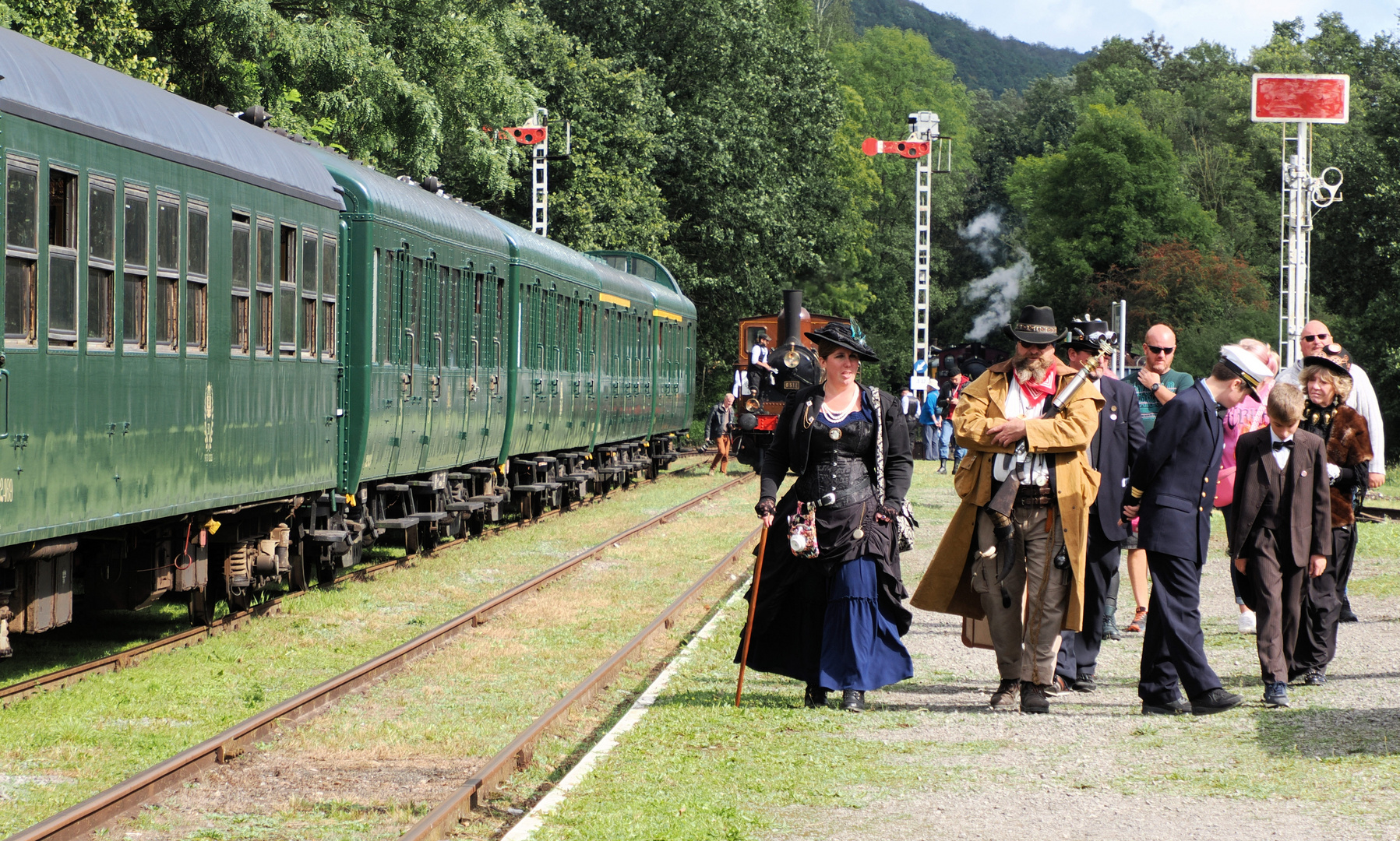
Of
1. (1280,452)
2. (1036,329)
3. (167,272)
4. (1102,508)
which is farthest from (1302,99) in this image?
(167,272)

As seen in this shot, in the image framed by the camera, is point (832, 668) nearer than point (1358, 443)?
Yes

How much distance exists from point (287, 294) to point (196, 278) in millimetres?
1834

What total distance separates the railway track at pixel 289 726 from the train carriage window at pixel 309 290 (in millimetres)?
2345

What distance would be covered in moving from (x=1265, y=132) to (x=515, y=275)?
232ft

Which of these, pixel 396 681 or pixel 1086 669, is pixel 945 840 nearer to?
pixel 1086 669

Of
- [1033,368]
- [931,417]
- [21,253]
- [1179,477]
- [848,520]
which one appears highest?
[21,253]

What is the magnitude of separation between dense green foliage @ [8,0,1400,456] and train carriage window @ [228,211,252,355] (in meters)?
11.1

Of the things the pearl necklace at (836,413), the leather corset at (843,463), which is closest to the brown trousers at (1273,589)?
the leather corset at (843,463)

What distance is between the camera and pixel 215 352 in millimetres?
11250

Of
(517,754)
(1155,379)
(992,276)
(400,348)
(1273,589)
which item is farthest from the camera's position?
(992,276)

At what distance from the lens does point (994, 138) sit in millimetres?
104500

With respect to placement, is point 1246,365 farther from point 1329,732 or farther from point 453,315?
point 453,315

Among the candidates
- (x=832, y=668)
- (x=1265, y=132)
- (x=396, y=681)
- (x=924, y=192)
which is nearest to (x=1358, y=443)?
(x=832, y=668)

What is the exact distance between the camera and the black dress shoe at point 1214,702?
8938 millimetres
